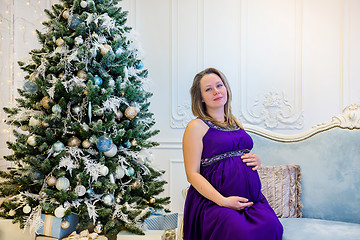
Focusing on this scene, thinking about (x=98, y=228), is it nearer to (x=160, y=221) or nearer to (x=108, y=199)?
(x=108, y=199)

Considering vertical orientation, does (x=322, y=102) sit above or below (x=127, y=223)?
above

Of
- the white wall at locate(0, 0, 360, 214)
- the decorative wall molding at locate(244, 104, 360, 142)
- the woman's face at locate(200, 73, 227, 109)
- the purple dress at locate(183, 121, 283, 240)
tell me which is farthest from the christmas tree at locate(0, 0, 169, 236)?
the white wall at locate(0, 0, 360, 214)

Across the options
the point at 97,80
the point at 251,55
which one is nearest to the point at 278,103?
the point at 251,55

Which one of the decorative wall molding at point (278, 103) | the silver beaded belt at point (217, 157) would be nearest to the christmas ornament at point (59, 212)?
the silver beaded belt at point (217, 157)

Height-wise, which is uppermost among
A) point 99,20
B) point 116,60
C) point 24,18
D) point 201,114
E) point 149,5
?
point 149,5

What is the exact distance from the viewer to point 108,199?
1.77m

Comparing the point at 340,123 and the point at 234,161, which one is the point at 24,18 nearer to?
the point at 234,161

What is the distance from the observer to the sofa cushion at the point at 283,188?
7.58 feet

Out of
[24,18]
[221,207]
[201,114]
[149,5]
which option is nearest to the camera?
[221,207]

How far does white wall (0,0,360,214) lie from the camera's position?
122 inches

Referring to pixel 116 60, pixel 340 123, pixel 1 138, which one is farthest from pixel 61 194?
pixel 340 123

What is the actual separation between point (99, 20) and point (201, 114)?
32.0 inches

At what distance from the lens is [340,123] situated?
237cm

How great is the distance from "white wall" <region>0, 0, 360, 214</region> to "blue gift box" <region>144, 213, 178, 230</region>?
1.31 metres
